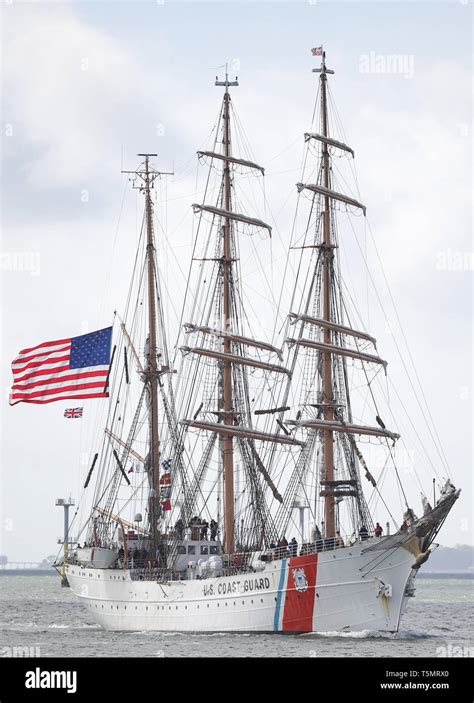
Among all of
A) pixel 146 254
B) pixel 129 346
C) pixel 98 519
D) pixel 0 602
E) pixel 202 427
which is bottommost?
pixel 0 602

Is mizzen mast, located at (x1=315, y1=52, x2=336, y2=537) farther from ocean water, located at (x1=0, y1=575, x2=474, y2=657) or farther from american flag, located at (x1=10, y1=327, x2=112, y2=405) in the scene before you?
american flag, located at (x1=10, y1=327, x2=112, y2=405)

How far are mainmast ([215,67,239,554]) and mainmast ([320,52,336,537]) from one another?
28.4ft

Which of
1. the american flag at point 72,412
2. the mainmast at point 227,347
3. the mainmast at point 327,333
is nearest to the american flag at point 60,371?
the american flag at point 72,412

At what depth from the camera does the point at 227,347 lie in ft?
287

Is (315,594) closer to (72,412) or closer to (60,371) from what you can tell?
(60,371)

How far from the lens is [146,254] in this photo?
89.2 m

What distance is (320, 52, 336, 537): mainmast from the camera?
7556cm

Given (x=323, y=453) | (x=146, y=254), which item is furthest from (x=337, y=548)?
(x=146, y=254)

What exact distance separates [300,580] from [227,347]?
20673mm

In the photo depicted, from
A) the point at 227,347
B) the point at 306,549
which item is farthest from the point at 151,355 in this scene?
the point at 306,549

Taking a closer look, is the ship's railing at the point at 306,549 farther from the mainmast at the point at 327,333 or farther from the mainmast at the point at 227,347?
the mainmast at the point at 227,347

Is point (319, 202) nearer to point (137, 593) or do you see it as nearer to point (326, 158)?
point (326, 158)
